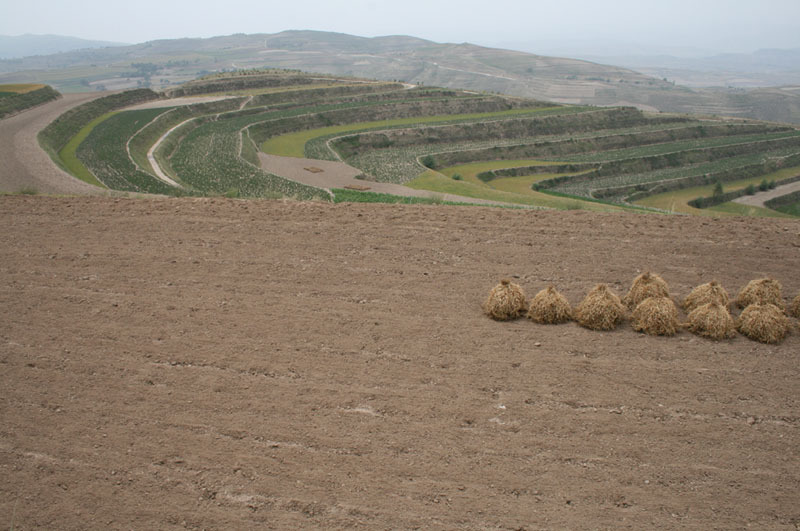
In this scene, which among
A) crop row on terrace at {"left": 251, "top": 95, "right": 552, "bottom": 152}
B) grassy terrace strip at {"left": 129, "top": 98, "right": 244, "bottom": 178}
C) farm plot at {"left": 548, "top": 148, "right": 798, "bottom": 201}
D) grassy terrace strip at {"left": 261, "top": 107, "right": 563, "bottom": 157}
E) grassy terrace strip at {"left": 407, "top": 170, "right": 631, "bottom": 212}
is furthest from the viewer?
crop row on terrace at {"left": 251, "top": 95, "right": 552, "bottom": 152}

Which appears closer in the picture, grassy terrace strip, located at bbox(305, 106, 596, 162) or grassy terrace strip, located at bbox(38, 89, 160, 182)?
grassy terrace strip, located at bbox(38, 89, 160, 182)

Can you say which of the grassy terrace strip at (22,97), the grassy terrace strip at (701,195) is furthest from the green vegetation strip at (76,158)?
the grassy terrace strip at (701,195)

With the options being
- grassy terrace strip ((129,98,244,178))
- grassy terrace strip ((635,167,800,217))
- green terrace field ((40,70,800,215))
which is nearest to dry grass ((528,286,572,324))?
green terrace field ((40,70,800,215))

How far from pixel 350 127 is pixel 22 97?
Answer: 1430 inches

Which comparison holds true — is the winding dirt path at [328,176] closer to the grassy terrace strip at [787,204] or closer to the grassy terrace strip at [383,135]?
the grassy terrace strip at [383,135]

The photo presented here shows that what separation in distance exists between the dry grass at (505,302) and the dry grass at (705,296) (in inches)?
155

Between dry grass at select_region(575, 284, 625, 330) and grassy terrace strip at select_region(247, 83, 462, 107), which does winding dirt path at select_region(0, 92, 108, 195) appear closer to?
dry grass at select_region(575, 284, 625, 330)

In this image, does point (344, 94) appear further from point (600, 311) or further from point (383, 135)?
point (600, 311)

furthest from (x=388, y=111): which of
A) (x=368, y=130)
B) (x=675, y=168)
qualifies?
(x=675, y=168)

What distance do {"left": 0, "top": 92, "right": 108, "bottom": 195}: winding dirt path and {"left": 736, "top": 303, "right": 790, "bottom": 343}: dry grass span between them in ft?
77.7

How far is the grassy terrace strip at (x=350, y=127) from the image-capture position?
2138 inches

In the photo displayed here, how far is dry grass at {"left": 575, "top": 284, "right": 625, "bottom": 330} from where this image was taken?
10875mm

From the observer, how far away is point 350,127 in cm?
6700

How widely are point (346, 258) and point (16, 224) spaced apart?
1072cm
